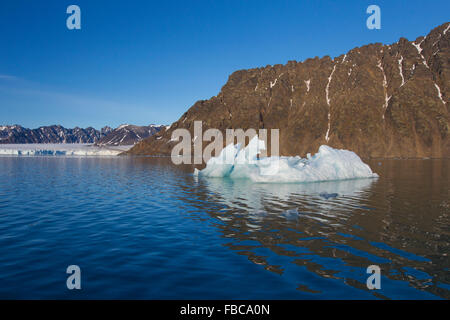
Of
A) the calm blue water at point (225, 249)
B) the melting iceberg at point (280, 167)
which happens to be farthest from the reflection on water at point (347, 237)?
the melting iceberg at point (280, 167)

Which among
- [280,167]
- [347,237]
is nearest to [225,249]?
[347,237]

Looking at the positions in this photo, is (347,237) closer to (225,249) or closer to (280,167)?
(225,249)

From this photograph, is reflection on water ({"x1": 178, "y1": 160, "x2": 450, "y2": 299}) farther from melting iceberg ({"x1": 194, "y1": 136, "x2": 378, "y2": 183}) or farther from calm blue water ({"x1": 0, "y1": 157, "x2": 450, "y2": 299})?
melting iceberg ({"x1": 194, "y1": 136, "x2": 378, "y2": 183})

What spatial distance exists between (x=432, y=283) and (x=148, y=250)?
10356 mm

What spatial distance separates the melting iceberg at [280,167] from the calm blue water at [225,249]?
14.6 meters

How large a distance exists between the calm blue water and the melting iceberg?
14616 mm

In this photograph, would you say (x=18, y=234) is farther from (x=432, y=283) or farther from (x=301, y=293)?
(x=432, y=283)

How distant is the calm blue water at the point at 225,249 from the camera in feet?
31.2

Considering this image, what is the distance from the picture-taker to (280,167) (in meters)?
39.9

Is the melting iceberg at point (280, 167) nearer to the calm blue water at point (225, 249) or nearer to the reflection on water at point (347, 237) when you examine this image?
the reflection on water at point (347, 237)

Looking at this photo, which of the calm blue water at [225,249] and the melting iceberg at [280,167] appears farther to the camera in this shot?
the melting iceberg at [280,167]
